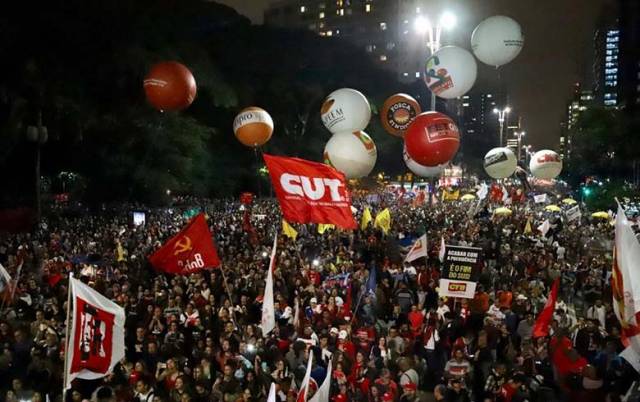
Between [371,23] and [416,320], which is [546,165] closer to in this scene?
[416,320]

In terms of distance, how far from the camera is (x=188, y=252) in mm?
10195

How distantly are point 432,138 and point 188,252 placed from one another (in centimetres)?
510

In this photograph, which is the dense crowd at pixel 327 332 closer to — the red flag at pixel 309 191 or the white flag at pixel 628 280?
the white flag at pixel 628 280

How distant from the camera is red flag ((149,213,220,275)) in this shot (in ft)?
33.4

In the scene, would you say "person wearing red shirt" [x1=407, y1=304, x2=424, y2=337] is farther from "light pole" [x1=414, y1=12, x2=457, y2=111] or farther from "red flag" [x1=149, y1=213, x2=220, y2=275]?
"light pole" [x1=414, y1=12, x2=457, y2=111]

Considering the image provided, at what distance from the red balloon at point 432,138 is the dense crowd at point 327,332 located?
2538mm

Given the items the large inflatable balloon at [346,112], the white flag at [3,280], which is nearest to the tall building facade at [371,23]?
the large inflatable balloon at [346,112]

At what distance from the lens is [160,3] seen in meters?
35.8

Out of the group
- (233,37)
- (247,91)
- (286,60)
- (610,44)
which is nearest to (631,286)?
(247,91)

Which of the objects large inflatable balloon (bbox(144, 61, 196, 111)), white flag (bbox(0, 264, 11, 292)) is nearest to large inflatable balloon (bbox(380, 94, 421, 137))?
large inflatable balloon (bbox(144, 61, 196, 111))

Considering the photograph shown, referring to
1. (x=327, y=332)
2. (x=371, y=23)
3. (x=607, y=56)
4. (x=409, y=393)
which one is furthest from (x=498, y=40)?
(x=607, y=56)

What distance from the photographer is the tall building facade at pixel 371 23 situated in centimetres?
10950

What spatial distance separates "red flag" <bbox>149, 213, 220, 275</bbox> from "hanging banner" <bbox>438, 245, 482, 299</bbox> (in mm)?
3679

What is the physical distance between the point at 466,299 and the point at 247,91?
112 ft
